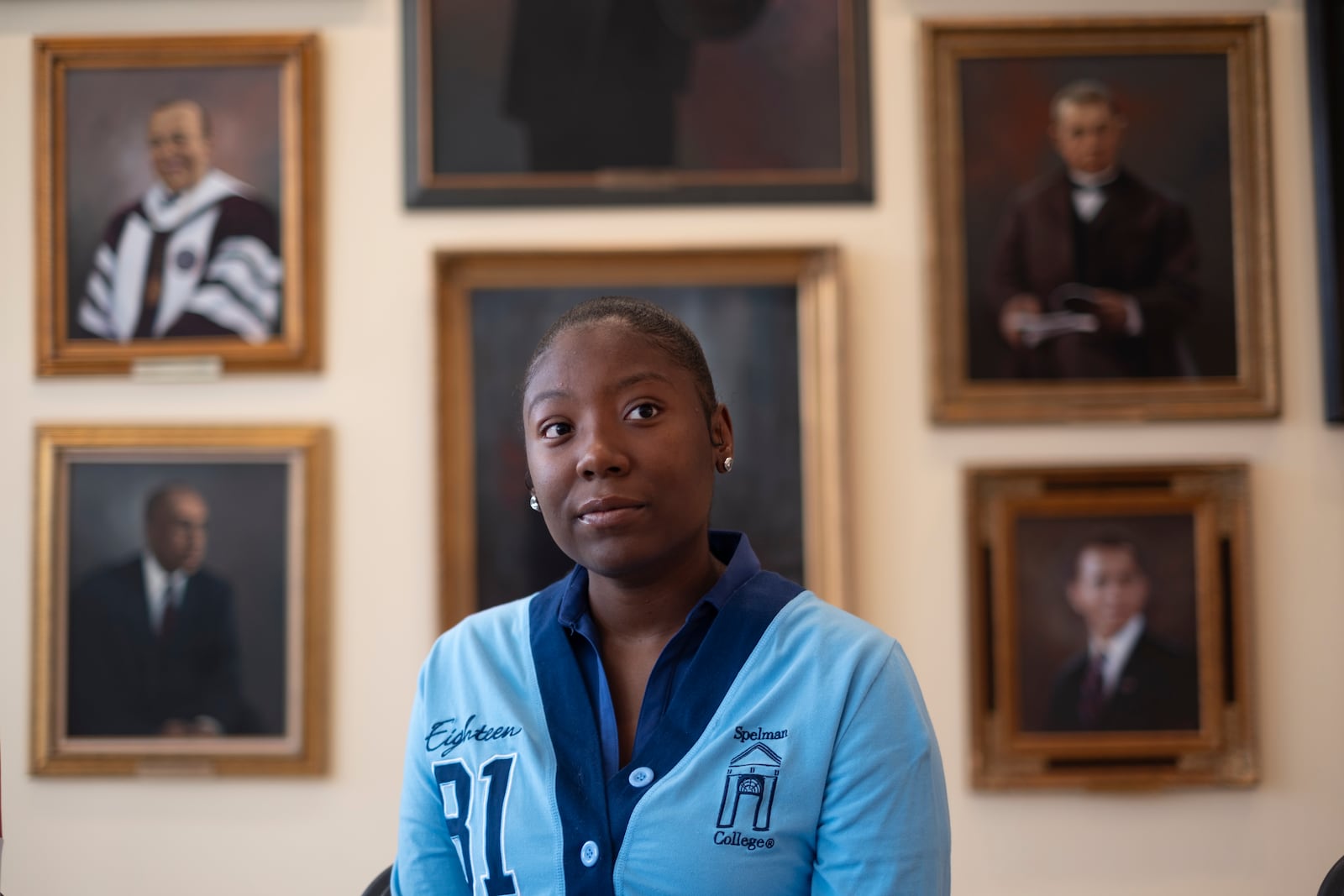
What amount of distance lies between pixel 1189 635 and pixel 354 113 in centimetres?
229

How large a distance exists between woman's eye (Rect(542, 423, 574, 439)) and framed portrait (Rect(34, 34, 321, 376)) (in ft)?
4.98

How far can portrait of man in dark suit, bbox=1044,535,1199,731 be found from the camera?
274cm

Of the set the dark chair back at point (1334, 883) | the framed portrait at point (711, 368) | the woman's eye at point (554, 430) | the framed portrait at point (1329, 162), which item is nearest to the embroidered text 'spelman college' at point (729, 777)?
the woman's eye at point (554, 430)

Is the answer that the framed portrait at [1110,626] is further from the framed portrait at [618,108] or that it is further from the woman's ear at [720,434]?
the woman's ear at [720,434]

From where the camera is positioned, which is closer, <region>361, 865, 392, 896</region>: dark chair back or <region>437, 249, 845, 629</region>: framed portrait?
<region>361, 865, 392, 896</region>: dark chair back

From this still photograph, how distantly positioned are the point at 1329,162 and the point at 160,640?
9.55ft

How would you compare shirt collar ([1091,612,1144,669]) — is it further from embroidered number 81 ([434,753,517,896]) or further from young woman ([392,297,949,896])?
embroidered number 81 ([434,753,517,896])

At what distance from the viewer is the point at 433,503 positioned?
274cm

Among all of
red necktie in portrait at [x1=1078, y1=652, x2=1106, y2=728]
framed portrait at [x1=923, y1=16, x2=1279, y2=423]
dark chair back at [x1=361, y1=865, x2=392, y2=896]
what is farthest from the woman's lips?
red necktie in portrait at [x1=1078, y1=652, x2=1106, y2=728]

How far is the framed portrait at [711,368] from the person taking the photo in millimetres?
2746

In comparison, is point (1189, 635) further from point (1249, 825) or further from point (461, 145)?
point (461, 145)

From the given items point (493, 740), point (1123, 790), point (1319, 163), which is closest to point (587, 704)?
point (493, 740)

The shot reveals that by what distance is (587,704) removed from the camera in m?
1.44

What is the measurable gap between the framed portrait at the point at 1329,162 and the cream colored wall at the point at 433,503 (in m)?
0.04
